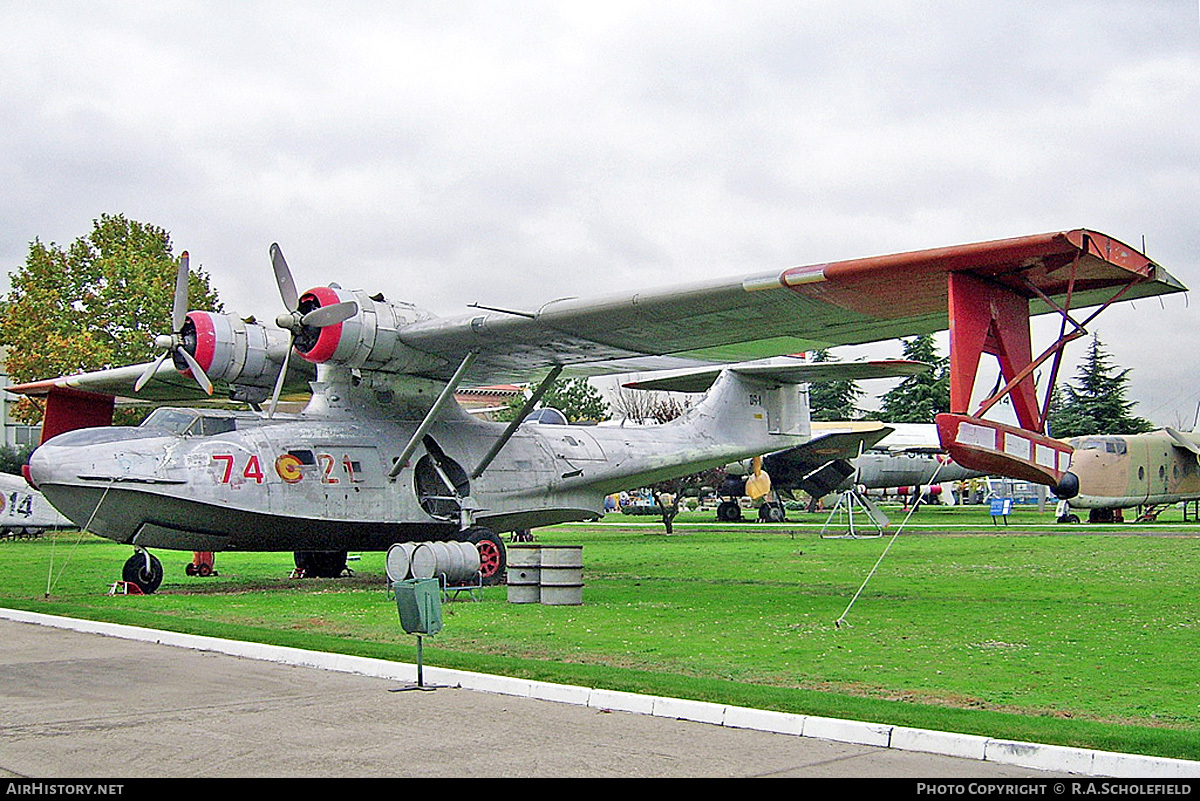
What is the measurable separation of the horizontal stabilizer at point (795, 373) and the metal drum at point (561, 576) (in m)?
7.00

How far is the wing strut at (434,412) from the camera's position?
56.9 ft

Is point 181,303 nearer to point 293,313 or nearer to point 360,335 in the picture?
point 293,313

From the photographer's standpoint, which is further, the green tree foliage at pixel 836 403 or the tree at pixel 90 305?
the green tree foliage at pixel 836 403

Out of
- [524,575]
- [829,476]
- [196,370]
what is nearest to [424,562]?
[524,575]

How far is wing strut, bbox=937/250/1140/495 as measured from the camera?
11.1m

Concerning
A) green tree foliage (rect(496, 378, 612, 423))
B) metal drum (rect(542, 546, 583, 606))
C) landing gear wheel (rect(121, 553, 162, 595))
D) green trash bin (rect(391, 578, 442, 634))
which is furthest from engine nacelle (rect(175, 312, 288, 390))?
green tree foliage (rect(496, 378, 612, 423))

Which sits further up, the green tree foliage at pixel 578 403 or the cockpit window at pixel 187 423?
the green tree foliage at pixel 578 403

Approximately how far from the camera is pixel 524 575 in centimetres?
1472

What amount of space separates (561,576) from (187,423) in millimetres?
6282

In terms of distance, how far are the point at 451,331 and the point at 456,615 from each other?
5053 millimetres

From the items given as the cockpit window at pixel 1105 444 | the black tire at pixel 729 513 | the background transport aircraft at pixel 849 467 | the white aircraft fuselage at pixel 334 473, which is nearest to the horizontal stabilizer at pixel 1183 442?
the cockpit window at pixel 1105 444

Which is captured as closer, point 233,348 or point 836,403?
point 233,348

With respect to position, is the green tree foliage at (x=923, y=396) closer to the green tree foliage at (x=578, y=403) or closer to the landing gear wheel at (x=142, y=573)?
the green tree foliage at (x=578, y=403)

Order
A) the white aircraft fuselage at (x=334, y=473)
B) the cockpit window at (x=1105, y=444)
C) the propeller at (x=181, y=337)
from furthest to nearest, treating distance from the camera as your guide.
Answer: the cockpit window at (x=1105, y=444), the propeller at (x=181, y=337), the white aircraft fuselage at (x=334, y=473)
